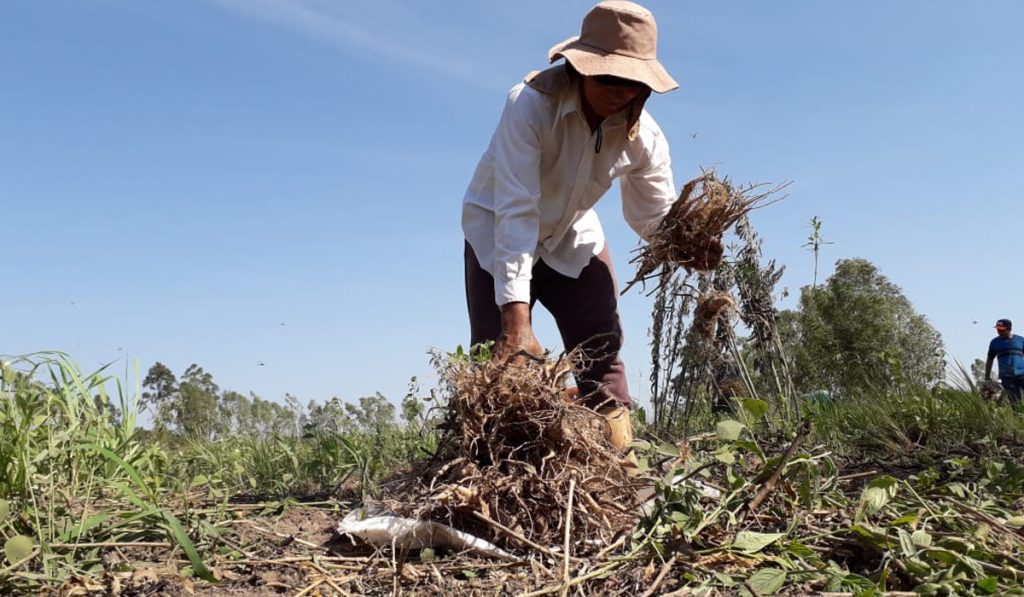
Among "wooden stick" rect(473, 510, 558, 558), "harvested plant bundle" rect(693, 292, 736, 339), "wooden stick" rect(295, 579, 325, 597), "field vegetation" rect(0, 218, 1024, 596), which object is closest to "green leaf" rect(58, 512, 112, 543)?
"field vegetation" rect(0, 218, 1024, 596)

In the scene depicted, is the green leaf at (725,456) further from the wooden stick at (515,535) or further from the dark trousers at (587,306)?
the dark trousers at (587,306)

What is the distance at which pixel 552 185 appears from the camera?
3180mm

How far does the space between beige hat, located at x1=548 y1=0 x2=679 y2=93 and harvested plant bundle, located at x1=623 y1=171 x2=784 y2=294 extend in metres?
0.50

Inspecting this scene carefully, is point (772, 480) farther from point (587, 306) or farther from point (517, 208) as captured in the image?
point (587, 306)

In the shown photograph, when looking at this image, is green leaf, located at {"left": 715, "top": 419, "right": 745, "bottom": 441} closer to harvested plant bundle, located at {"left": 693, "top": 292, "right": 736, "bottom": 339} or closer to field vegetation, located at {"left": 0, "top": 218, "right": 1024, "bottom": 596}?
field vegetation, located at {"left": 0, "top": 218, "right": 1024, "bottom": 596}

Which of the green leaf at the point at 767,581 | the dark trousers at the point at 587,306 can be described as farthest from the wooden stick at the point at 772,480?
the dark trousers at the point at 587,306

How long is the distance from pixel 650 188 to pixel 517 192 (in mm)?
810

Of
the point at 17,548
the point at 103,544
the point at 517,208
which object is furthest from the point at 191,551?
the point at 517,208

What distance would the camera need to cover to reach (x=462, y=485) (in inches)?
81.5

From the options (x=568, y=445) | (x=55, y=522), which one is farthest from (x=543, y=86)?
(x=55, y=522)

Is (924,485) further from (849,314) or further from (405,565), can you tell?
(849,314)

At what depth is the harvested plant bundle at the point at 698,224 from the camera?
315 cm

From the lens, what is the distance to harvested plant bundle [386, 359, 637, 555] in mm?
2045

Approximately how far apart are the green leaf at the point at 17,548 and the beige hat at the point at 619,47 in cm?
207
